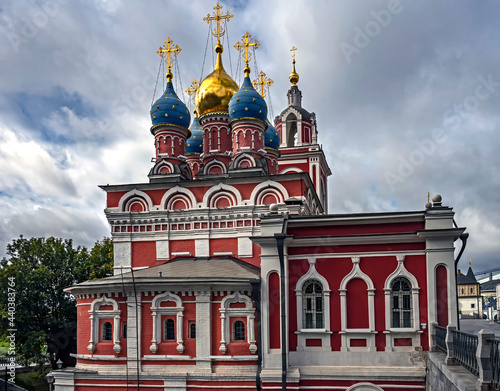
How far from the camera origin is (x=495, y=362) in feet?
23.1

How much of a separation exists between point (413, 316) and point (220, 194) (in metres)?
9.20

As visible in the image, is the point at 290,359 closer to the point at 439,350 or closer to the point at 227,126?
the point at 439,350

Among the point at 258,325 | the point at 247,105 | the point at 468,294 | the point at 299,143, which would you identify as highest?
the point at 299,143

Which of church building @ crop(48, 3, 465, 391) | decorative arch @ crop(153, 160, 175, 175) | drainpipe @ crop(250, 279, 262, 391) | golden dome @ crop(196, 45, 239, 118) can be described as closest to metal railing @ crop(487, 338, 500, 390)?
church building @ crop(48, 3, 465, 391)

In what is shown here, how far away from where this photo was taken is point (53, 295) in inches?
1053

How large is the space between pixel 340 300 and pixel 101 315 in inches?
291

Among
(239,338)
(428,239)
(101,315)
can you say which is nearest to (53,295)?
(101,315)

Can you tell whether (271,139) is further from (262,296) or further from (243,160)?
(262,296)

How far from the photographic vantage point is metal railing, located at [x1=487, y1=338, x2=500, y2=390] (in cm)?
694

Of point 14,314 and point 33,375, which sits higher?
point 14,314

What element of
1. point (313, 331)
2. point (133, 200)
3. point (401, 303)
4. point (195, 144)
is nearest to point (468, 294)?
point (195, 144)

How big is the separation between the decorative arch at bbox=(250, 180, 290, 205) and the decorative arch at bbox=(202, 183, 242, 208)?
2.10 ft

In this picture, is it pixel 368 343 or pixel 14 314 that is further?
pixel 14 314

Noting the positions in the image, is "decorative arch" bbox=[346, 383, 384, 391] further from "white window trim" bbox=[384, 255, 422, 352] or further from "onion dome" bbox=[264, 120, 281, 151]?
"onion dome" bbox=[264, 120, 281, 151]
